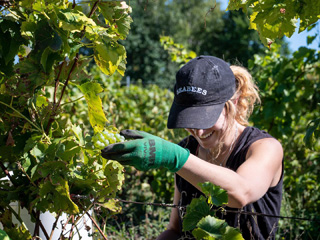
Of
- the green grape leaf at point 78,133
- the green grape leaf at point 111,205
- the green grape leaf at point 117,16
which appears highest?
the green grape leaf at point 117,16

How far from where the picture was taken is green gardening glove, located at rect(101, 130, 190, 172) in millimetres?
1286

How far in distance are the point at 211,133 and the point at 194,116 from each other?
0.67ft

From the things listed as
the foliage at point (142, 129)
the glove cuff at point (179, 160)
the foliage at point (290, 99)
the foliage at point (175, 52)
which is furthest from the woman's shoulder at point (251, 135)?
the foliage at point (175, 52)

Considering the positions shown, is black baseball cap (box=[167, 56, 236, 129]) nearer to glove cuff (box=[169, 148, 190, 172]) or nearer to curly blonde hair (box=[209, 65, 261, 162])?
curly blonde hair (box=[209, 65, 261, 162])

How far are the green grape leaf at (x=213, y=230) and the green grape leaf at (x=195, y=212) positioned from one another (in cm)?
6

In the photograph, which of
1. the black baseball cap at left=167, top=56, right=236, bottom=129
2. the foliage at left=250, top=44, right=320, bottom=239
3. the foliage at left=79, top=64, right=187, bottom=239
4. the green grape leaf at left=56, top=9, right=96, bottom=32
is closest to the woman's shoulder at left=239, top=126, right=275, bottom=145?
the black baseball cap at left=167, top=56, right=236, bottom=129

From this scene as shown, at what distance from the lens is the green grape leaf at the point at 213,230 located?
3.68 feet

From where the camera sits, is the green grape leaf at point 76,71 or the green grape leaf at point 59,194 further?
the green grape leaf at point 76,71

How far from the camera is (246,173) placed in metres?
1.59

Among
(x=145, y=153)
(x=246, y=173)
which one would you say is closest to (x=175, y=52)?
(x=246, y=173)

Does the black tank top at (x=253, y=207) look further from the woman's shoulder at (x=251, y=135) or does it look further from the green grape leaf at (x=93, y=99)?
the green grape leaf at (x=93, y=99)

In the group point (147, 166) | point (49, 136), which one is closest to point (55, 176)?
point (49, 136)

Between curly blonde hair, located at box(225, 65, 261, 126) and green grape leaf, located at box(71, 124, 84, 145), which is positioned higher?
green grape leaf, located at box(71, 124, 84, 145)

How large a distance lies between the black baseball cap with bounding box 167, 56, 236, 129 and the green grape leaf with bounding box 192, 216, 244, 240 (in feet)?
1.84
